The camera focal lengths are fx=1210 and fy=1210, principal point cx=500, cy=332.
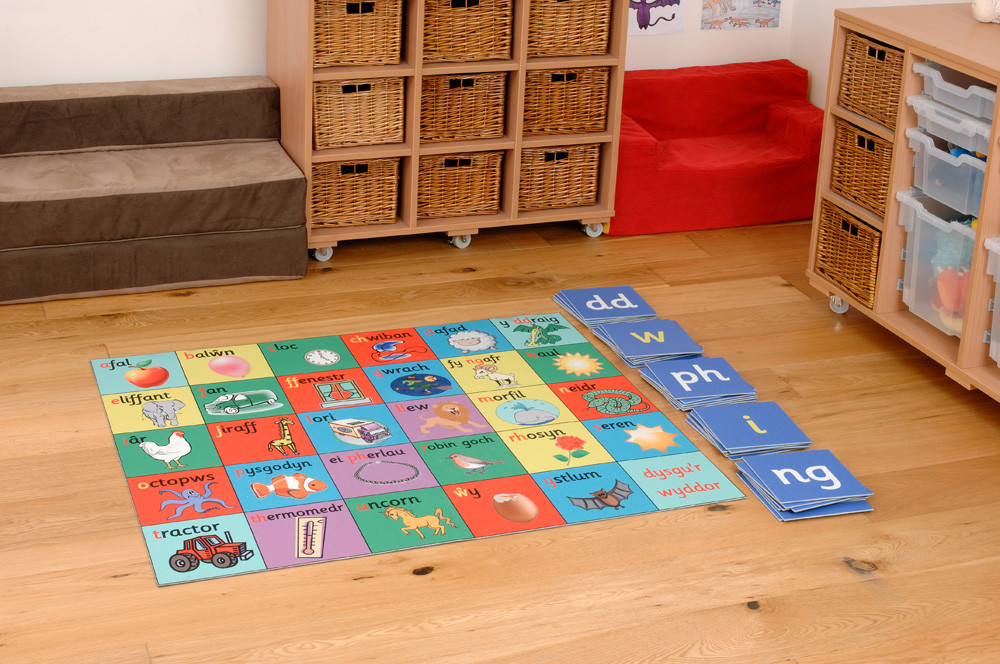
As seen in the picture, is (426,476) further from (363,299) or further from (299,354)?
(363,299)

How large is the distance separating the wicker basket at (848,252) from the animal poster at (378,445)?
0.75m

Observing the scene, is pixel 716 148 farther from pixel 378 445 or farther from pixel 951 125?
pixel 378 445

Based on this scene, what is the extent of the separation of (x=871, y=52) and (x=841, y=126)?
0.82 feet

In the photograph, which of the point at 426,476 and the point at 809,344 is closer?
the point at 426,476

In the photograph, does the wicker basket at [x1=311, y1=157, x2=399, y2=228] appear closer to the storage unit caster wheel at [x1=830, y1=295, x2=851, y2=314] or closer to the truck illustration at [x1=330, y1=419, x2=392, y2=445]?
the truck illustration at [x1=330, y1=419, x2=392, y2=445]

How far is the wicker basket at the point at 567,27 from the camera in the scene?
364 centimetres

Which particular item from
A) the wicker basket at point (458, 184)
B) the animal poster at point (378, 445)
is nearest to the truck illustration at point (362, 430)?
the animal poster at point (378, 445)

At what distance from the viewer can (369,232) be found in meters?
3.69

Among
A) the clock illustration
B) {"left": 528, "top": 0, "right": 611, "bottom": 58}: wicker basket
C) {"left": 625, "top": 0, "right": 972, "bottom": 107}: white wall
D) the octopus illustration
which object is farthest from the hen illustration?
{"left": 625, "top": 0, "right": 972, "bottom": 107}: white wall

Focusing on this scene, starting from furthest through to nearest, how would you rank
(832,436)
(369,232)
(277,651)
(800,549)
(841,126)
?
(369,232) → (841,126) → (832,436) → (800,549) → (277,651)

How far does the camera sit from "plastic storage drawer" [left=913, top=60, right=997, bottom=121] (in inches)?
111

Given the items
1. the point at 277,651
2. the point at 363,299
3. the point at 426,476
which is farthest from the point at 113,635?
the point at 363,299

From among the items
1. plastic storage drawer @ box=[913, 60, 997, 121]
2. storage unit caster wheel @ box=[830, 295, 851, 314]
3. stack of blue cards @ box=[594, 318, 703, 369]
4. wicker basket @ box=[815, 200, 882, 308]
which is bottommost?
stack of blue cards @ box=[594, 318, 703, 369]

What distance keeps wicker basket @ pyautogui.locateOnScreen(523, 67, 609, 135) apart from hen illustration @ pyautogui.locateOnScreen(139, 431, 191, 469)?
1613mm
